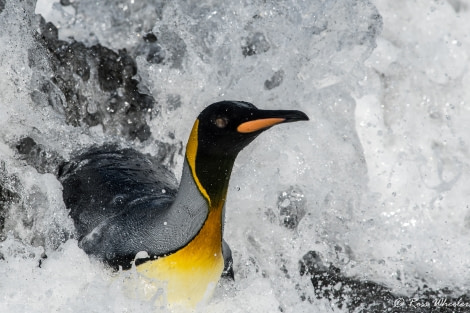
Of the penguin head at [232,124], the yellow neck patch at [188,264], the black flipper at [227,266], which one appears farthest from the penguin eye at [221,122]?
the black flipper at [227,266]

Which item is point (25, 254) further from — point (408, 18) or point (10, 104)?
point (408, 18)

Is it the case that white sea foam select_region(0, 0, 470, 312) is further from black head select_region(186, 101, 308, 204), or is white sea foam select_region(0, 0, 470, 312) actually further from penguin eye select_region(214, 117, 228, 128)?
penguin eye select_region(214, 117, 228, 128)

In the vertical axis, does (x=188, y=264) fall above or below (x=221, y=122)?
below

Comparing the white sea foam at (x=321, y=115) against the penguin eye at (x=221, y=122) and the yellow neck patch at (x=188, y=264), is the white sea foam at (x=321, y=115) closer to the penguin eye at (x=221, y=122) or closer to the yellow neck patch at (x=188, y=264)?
the yellow neck patch at (x=188, y=264)

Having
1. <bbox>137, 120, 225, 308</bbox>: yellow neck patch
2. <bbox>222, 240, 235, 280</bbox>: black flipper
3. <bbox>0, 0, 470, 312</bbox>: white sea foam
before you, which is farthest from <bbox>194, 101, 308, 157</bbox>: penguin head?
<bbox>0, 0, 470, 312</bbox>: white sea foam

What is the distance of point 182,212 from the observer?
3066mm

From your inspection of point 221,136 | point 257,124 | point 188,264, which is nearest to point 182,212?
point 188,264

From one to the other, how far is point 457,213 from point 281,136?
1.20 meters

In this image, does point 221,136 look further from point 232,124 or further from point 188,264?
point 188,264

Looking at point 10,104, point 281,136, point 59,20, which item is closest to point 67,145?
point 10,104

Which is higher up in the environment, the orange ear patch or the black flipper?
the orange ear patch

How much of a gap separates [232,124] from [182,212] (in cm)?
56

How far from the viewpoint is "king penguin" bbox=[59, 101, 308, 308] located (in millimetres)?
2764

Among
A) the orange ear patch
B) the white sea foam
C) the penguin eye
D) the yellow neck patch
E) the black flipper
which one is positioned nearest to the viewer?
the orange ear patch
